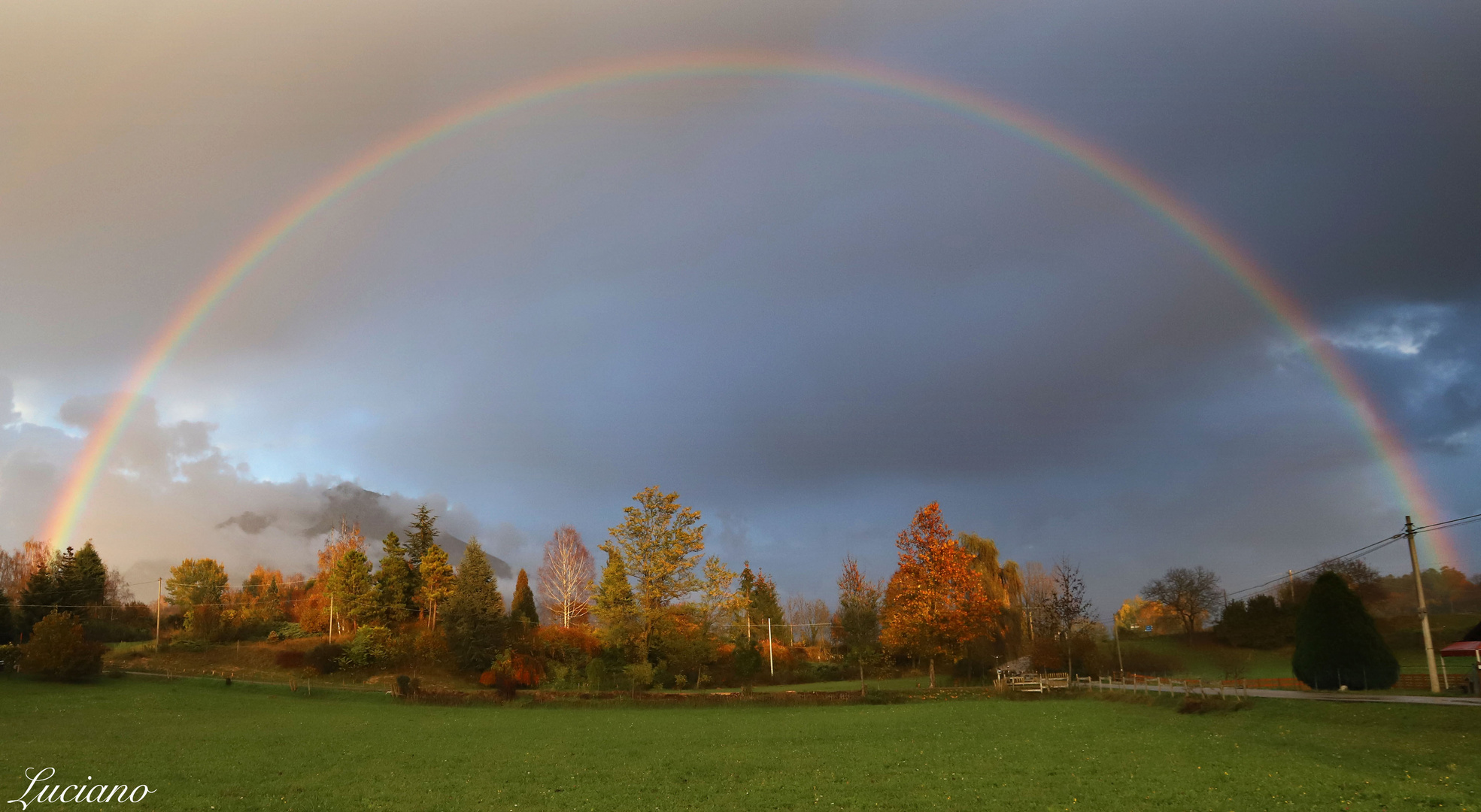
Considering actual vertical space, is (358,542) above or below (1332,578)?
above

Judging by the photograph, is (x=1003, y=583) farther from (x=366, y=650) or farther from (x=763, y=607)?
(x=366, y=650)

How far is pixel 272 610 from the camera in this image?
85000 millimetres

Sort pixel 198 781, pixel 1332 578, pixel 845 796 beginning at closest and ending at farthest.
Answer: pixel 845 796 < pixel 198 781 < pixel 1332 578

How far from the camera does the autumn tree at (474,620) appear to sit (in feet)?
200

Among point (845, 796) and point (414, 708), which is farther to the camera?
point (414, 708)

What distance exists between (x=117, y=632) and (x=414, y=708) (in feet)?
167

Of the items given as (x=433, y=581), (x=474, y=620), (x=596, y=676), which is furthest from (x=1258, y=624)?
(x=433, y=581)

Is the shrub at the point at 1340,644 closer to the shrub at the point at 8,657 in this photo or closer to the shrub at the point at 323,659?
the shrub at the point at 323,659

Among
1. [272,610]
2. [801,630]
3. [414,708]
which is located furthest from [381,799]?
[801,630]

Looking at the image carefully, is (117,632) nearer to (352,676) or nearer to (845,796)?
(352,676)

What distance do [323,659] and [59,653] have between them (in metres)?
17.1

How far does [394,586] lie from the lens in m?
69.1

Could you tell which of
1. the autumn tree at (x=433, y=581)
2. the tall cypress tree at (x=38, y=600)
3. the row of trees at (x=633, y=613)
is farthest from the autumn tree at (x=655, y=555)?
the tall cypress tree at (x=38, y=600)

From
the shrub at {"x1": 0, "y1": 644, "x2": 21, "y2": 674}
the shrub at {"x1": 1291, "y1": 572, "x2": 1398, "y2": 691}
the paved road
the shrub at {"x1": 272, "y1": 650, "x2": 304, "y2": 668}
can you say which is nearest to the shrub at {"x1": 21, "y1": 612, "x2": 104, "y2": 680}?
the shrub at {"x1": 0, "y1": 644, "x2": 21, "y2": 674}
